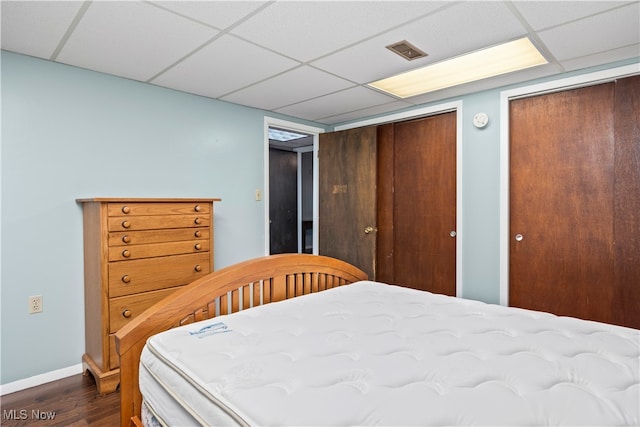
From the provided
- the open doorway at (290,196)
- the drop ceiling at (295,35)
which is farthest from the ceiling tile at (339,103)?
the open doorway at (290,196)

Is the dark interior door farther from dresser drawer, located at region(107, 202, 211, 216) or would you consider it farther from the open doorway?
dresser drawer, located at region(107, 202, 211, 216)

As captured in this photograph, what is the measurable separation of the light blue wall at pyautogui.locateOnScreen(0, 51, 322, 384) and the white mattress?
158 centimetres

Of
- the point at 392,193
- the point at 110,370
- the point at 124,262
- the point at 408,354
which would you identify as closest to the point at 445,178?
the point at 392,193

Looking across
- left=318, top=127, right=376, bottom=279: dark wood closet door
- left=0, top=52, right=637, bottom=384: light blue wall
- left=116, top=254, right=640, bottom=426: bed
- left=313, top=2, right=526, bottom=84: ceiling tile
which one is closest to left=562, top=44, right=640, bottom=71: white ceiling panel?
left=0, top=52, right=637, bottom=384: light blue wall

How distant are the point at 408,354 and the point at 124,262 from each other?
6.30 ft

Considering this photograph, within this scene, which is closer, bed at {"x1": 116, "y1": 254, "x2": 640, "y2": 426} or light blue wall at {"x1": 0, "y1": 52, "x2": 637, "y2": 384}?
bed at {"x1": 116, "y1": 254, "x2": 640, "y2": 426}

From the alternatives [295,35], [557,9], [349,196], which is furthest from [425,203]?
[295,35]

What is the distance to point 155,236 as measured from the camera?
247cm

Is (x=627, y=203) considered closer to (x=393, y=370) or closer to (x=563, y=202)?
(x=563, y=202)

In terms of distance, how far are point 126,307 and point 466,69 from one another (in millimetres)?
2951

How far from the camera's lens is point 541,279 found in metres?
2.85

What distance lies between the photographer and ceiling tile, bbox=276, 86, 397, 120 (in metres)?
3.13

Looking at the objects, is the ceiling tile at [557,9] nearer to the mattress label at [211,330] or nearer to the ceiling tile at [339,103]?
the ceiling tile at [339,103]

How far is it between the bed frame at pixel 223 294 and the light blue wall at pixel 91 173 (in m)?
1.35
